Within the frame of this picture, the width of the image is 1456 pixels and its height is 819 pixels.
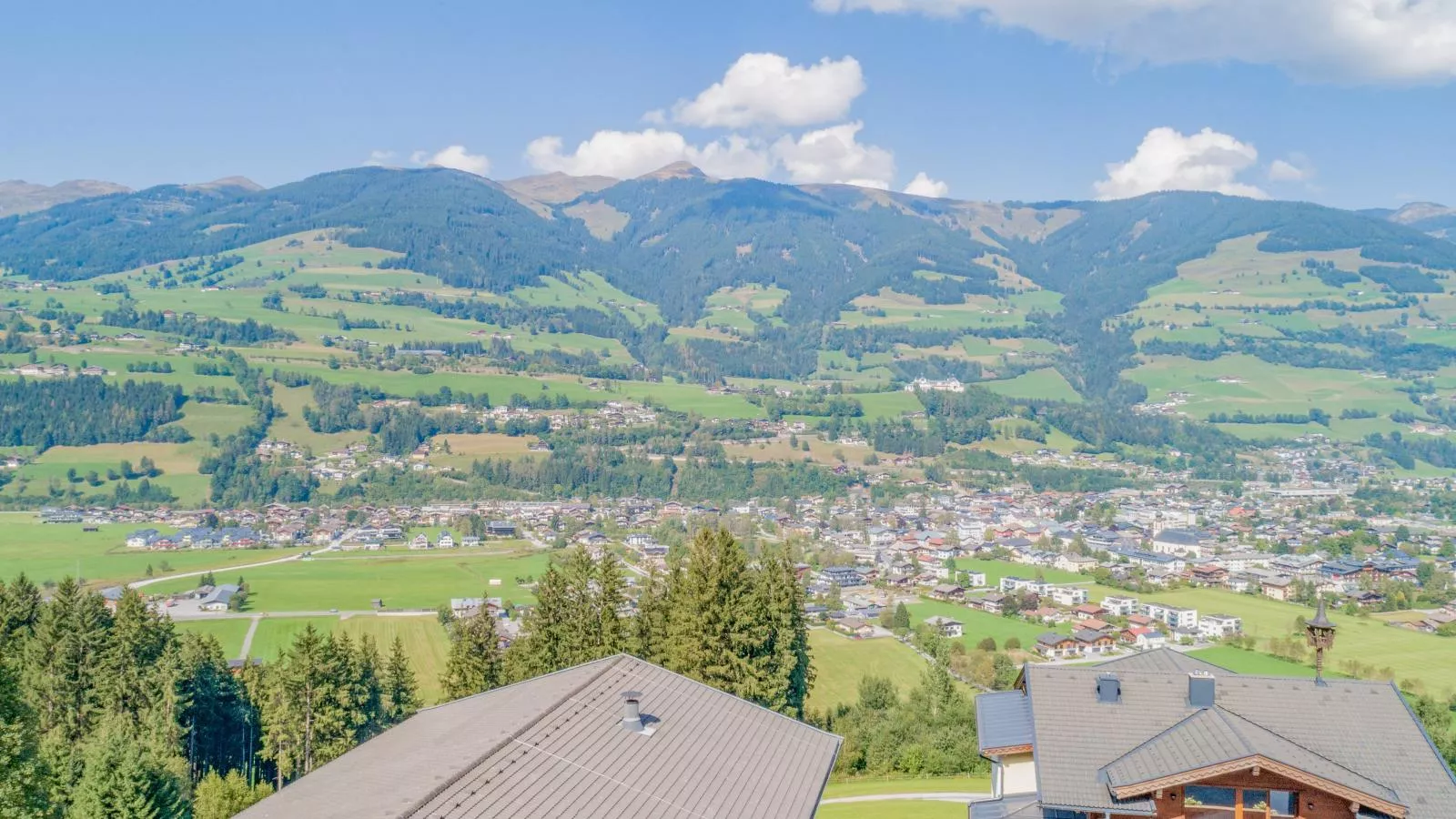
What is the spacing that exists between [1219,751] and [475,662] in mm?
23504

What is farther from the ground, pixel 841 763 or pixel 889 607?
pixel 841 763

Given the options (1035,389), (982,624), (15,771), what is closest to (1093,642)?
(982,624)

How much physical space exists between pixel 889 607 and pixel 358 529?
2291 inches

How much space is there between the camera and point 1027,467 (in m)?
145

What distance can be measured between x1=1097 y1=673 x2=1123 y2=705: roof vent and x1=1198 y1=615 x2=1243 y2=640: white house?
57.5m

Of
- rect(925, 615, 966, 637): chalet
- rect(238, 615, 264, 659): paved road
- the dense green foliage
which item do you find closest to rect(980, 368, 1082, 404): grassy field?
rect(925, 615, 966, 637): chalet

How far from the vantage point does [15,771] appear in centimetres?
1492

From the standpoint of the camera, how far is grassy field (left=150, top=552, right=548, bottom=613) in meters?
74.2

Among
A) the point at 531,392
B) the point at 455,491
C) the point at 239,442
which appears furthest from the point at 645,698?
the point at 531,392

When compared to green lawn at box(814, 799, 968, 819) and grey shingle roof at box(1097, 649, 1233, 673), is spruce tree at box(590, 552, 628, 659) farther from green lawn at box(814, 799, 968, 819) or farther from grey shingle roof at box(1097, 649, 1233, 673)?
grey shingle roof at box(1097, 649, 1233, 673)

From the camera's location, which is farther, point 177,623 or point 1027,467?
point 1027,467

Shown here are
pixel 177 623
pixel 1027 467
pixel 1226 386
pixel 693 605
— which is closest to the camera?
pixel 693 605

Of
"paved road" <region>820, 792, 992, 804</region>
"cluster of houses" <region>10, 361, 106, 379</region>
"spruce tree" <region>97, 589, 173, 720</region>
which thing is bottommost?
"paved road" <region>820, 792, 992, 804</region>

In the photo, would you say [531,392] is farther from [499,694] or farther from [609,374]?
[499,694]
